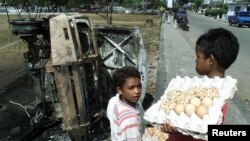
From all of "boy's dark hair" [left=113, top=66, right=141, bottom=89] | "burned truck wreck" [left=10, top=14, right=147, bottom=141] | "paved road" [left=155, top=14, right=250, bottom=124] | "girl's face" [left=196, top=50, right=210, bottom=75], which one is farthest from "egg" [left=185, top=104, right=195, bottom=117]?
"paved road" [left=155, top=14, right=250, bottom=124]

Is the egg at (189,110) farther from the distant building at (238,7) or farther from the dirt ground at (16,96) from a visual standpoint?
the distant building at (238,7)

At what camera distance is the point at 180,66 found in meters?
10.2

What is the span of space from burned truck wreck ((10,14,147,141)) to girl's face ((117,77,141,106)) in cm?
175

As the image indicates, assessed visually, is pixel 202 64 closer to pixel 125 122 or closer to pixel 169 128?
pixel 169 128

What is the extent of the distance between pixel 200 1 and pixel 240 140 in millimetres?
130535

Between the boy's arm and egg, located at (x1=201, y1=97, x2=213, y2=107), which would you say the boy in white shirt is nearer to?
the boy's arm

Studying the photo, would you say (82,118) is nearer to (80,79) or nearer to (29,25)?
(80,79)

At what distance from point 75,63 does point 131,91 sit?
1825 millimetres

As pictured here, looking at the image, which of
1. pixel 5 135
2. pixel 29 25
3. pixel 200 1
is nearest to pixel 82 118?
pixel 29 25

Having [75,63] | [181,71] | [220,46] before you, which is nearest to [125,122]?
[220,46]

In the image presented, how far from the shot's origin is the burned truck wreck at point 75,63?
14.6 feet

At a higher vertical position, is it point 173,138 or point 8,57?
point 173,138

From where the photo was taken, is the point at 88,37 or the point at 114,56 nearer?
the point at 88,37

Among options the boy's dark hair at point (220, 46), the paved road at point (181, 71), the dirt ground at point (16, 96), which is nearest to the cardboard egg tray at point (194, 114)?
the boy's dark hair at point (220, 46)
